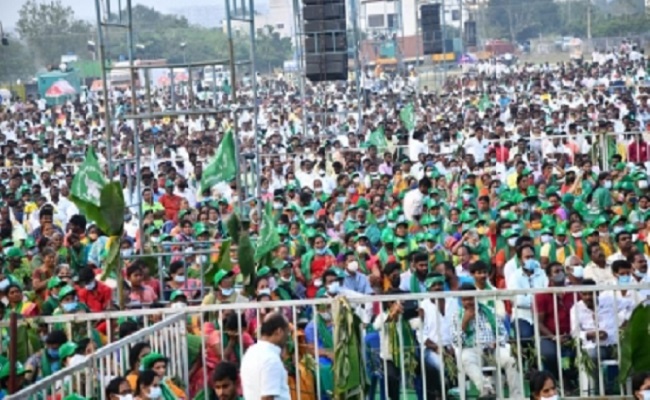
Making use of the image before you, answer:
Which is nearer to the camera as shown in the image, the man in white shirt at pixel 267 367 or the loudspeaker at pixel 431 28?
the man in white shirt at pixel 267 367

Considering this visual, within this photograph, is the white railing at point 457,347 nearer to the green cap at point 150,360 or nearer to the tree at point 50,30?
the green cap at point 150,360

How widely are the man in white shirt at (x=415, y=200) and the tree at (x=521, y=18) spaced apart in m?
66.2

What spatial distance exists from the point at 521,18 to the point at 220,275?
252ft

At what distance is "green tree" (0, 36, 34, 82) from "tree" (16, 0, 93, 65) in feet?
1.10

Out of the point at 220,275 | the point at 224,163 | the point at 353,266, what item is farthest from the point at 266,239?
the point at 353,266

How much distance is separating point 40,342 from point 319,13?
15640 mm

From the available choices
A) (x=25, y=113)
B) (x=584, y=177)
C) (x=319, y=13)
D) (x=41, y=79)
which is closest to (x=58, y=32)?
(x=41, y=79)

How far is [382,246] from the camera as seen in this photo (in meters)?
16.7

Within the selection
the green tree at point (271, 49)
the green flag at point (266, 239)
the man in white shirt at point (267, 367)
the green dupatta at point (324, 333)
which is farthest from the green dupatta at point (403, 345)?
the green tree at point (271, 49)

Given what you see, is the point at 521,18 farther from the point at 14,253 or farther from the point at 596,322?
the point at 596,322

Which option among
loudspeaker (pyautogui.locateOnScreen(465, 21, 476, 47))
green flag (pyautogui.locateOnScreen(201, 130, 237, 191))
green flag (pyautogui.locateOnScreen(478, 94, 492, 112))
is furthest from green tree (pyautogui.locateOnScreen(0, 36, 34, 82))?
green flag (pyautogui.locateOnScreen(201, 130, 237, 191))

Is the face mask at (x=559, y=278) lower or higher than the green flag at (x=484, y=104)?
higher

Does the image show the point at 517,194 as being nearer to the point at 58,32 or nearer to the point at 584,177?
the point at 584,177

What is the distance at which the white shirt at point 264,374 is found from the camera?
9.21 meters
